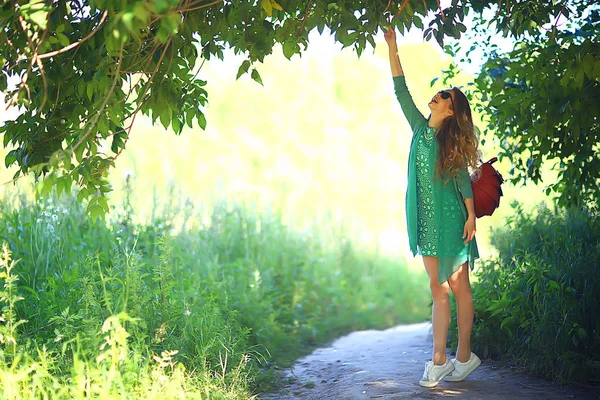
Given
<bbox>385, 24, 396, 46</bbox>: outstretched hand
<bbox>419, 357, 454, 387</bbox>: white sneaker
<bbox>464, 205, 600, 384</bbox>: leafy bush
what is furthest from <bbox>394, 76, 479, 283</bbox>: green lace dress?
<bbox>464, 205, 600, 384</bbox>: leafy bush

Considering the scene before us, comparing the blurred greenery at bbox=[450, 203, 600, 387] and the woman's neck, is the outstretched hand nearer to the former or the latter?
the woman's neck

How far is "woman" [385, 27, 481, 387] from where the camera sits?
13.8 feet

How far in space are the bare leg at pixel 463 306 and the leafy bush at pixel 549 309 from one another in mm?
462

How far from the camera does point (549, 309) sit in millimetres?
4473

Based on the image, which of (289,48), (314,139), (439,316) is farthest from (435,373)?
(314,139)

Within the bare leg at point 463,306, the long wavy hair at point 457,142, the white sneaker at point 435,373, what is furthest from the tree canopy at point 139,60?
the white sneaker at point 435,373

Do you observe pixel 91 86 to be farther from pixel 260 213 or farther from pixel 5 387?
pixel 260 213

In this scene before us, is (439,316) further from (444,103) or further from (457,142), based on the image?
(444,103)

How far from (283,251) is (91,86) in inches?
206

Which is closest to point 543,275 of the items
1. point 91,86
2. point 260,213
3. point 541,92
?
point 541,92

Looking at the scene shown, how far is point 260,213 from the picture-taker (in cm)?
869

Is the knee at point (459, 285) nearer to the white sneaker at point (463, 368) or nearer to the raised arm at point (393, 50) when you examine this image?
the white sneaker at point (463, 368)

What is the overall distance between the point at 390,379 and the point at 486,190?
1430 millimetres

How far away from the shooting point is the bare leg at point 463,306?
4.25 m
